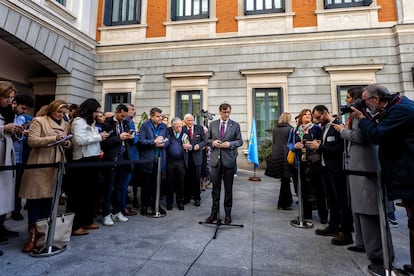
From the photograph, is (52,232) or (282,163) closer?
(52,232)

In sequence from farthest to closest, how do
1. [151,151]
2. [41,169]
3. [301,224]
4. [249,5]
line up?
1. [249,5]
2. [151,151]
3. [301,224]
4. [41,169]

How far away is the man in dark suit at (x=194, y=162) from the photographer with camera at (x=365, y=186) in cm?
305

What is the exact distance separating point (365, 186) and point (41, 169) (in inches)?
151

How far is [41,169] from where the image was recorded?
299cm

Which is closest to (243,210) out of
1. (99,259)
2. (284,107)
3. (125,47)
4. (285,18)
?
(99,259)

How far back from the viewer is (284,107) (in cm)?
976

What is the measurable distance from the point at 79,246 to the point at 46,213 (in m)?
0.68

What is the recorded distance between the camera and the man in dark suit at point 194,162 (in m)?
5.21

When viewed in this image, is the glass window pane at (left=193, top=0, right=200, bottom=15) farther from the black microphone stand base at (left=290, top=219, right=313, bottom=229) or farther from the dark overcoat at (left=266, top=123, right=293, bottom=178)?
the black microphone stand base at (left=290, top=219, right=313, bottom=229)

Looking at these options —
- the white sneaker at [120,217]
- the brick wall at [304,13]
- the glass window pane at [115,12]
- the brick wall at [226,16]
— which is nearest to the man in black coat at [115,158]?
the white sneaker at [120,217]

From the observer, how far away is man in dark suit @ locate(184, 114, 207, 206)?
5.21 metres

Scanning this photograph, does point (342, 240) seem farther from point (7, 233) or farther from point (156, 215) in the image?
point (7, 233)

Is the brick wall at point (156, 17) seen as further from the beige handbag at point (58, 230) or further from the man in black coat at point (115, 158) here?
the beige handbag at point (58, 230)

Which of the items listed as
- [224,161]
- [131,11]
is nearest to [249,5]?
[131,11]
